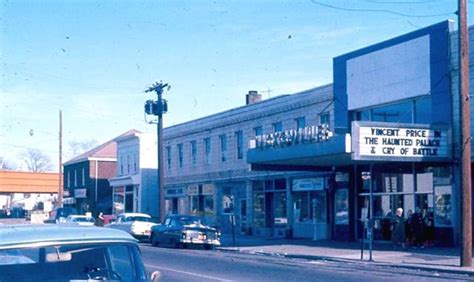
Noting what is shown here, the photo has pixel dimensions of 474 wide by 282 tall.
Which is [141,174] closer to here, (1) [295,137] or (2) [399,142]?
(1) [295,137]

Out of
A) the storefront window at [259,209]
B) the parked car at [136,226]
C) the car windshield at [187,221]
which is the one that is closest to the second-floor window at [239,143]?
the storefront window at [259,209]

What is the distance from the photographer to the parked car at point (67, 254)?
18.1 ft

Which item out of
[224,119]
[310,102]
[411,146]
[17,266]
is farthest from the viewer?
[224,119]

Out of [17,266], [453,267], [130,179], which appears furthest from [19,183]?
[17,266]

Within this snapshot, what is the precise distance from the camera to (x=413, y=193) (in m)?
28.0

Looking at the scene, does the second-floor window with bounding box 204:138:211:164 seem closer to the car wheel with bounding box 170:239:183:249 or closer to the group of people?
the car wheel with bounding box 170:239:183:249

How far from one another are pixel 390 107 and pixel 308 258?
733cm

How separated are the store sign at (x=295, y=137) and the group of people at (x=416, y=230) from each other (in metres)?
4.20

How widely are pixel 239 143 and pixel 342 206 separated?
9.82 m

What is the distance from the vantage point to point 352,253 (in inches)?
1019

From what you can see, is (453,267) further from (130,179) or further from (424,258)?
(130,179)

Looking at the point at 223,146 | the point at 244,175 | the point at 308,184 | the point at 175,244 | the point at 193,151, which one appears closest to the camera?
the point at 175,244

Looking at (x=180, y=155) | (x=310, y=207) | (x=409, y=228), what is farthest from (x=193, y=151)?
(x=409, y=228)

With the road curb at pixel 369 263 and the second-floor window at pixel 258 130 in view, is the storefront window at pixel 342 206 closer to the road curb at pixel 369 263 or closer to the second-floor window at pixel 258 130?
the road curb at pixel 369 263
